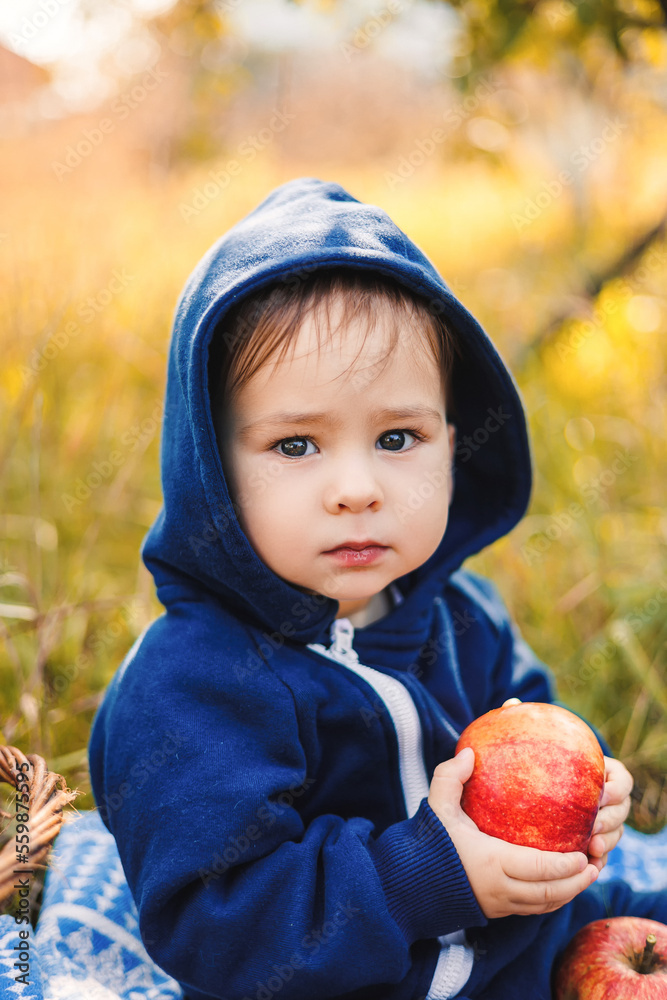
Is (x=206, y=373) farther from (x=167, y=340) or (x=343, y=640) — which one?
(x=167, y=340)

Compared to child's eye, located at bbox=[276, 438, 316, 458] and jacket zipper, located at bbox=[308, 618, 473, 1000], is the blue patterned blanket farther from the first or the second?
child's eye, located at bbox=[276, 438, 316, 458]

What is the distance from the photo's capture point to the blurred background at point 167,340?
2420 millimetres

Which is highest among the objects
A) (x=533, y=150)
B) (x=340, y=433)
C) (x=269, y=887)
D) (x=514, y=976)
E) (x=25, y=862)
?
(x=533, y=150)

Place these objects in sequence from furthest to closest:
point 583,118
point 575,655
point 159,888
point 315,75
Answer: point 315,75, point 583,118, point 575,655, point 159,888

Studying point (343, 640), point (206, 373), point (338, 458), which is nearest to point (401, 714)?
point (343, 640)

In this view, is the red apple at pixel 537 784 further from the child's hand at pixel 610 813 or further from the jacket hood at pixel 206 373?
the jacket hood at pixel 206 373

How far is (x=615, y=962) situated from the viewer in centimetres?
154

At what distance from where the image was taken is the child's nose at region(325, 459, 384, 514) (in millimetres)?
1408

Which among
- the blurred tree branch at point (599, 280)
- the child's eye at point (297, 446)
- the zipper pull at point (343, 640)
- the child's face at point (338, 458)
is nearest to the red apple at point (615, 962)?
the zipper pull at point (343, 640)

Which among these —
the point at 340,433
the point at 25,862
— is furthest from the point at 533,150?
the point at 25,862

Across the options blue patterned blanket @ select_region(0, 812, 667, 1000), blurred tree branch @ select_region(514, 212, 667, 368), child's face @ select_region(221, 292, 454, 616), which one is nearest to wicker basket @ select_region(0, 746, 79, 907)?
blue patterned blanket @ select_region(0, 812, 667, 1000)

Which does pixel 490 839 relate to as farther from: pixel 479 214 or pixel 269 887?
pixel 479 214

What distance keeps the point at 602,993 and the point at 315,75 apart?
1969 centimetres

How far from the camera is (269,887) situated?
1339mm
